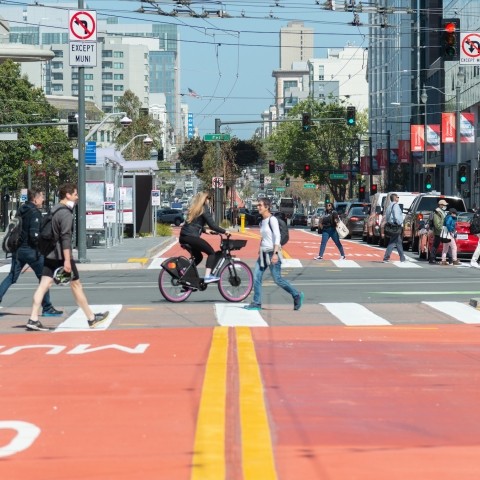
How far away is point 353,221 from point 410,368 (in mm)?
51805

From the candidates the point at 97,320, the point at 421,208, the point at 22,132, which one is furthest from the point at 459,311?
the point at 22,132

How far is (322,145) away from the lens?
142000mm

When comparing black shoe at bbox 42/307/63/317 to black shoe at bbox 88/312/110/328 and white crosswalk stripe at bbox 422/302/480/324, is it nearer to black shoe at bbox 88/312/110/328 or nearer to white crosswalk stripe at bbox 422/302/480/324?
black shoe at bbox 88/312/110/328

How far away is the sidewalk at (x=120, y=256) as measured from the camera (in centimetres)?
3569

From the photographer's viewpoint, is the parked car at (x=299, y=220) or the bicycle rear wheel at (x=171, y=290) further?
the parked car at (x=299, y=220)

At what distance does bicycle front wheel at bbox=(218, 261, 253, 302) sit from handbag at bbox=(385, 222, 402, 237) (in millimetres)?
13226

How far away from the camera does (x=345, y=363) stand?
13.6 metres

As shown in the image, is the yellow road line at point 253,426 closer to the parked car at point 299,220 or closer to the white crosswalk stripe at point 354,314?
the white crosswalk stripe at point 354,314

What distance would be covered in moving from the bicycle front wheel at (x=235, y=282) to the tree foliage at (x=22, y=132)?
6534cm

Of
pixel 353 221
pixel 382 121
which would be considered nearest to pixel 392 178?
pixel 382 121

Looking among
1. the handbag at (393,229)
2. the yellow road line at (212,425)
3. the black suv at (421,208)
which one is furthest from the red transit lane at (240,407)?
the black suv at (421,208)

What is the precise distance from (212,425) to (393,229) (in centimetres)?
2590

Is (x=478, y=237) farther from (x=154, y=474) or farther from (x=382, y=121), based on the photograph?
(x=382, y=121)

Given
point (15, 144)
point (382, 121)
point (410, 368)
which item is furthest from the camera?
point (382, 121)
